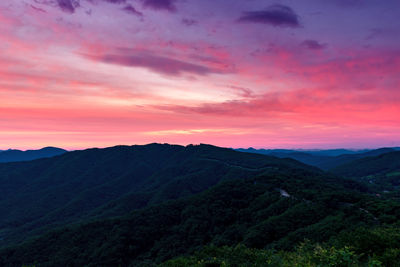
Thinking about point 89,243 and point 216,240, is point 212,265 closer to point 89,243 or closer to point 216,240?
point 216,240

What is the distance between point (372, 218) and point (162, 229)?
80.6m

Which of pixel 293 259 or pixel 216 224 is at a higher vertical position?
pixel 293 259

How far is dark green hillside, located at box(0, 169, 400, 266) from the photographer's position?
64438 millimetres

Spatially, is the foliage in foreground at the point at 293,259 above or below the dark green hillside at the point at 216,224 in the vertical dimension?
above

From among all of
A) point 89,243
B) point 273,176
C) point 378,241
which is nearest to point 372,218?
point 378,241

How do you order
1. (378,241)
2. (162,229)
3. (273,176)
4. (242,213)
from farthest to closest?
(273,176), (162,229), (242,213), (378,241)

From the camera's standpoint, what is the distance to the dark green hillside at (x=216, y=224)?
6444cm

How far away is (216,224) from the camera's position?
95.6 m

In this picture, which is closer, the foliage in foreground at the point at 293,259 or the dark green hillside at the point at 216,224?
the foliage in foreground at the point at 293,259

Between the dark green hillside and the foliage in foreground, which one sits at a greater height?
the foliage in foreground

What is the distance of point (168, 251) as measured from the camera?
3349 inches

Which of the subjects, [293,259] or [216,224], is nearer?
[293,259]

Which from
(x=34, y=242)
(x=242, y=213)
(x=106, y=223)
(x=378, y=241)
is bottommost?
(x=34, y=242)

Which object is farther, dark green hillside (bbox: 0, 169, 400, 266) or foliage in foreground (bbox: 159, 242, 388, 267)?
dark green hillside (bbox: 0, 169, 400, 266)
